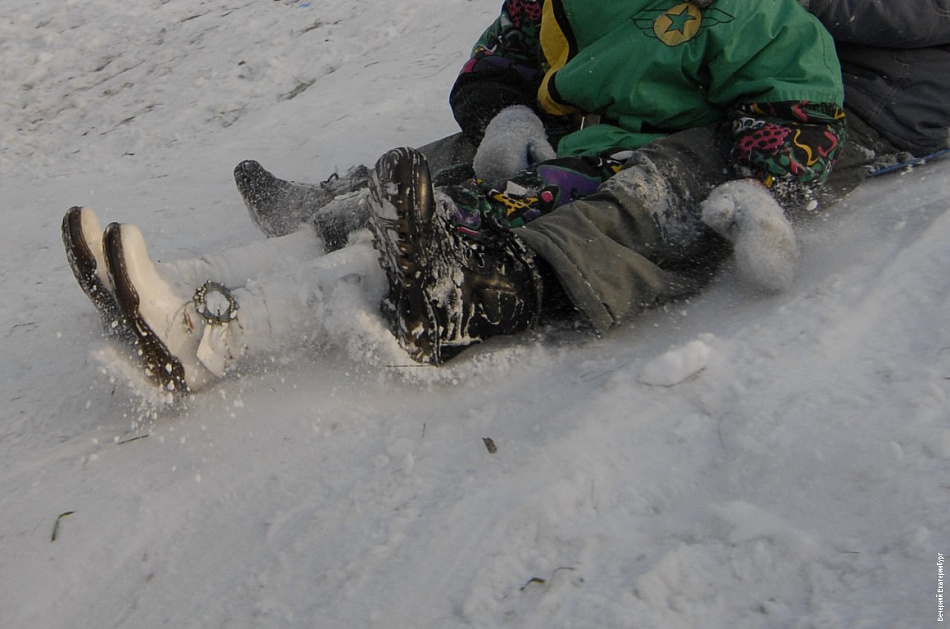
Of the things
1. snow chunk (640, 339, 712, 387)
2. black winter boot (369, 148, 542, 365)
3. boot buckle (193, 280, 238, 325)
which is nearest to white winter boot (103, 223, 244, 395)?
boot buckle (193, 280, 238, 325)

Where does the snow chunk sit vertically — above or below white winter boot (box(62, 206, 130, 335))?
below

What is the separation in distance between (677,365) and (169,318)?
0.77 m

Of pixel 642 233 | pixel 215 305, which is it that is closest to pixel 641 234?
pixel 642 233

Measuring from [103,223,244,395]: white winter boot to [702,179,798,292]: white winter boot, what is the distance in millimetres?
844

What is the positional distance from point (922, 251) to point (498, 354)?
29.9 inches

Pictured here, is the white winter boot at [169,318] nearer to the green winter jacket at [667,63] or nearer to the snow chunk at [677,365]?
the snow chunk at [677,365]

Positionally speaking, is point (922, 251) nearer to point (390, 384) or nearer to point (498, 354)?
point (498, 354)

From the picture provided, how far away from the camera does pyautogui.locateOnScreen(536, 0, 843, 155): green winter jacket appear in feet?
4.88

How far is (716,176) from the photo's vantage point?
1523 millimetres

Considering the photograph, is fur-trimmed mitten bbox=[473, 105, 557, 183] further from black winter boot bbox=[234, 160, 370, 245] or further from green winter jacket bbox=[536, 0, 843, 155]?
black winter boot bbox=[234, 160, 370, 245]

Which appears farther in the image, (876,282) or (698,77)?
(698,77)


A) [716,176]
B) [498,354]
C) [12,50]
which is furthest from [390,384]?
[12,50]

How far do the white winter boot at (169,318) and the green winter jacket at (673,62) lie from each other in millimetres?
813

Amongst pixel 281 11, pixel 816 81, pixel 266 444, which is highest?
pixel 281 11
